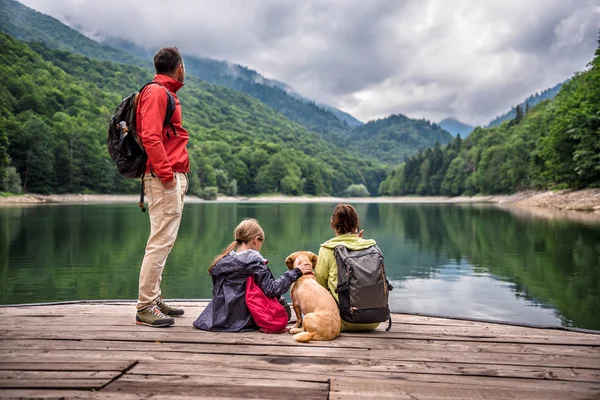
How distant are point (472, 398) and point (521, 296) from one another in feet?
34.2

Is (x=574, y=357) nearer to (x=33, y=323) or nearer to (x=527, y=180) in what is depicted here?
(x=33, y=323)

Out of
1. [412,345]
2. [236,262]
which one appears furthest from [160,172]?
[412,345]

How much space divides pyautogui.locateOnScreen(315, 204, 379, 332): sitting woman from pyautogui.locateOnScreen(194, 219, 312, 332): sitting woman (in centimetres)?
22

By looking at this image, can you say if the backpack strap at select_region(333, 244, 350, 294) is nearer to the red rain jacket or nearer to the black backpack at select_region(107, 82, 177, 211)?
the red rain jacket

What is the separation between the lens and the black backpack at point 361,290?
15.2 feet

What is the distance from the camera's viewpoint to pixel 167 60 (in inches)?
202

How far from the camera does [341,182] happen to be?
645 feet

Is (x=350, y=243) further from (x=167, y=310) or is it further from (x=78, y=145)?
(x=78, y=145)

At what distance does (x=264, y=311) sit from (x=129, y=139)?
240 cm

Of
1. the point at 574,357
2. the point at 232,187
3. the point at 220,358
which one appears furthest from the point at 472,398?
the point at 232,187

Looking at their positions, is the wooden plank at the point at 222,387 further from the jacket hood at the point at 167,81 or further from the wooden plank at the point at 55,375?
the jacket hood at the point at 167,81

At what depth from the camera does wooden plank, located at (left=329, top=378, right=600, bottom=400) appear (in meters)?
3.05

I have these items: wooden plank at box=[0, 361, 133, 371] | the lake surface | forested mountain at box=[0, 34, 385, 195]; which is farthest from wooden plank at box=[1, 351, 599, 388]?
forested mountain at box=[0, 34, 385, 195]

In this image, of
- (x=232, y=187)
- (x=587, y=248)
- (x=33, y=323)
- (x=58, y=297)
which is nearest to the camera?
(x=33, y=323)
